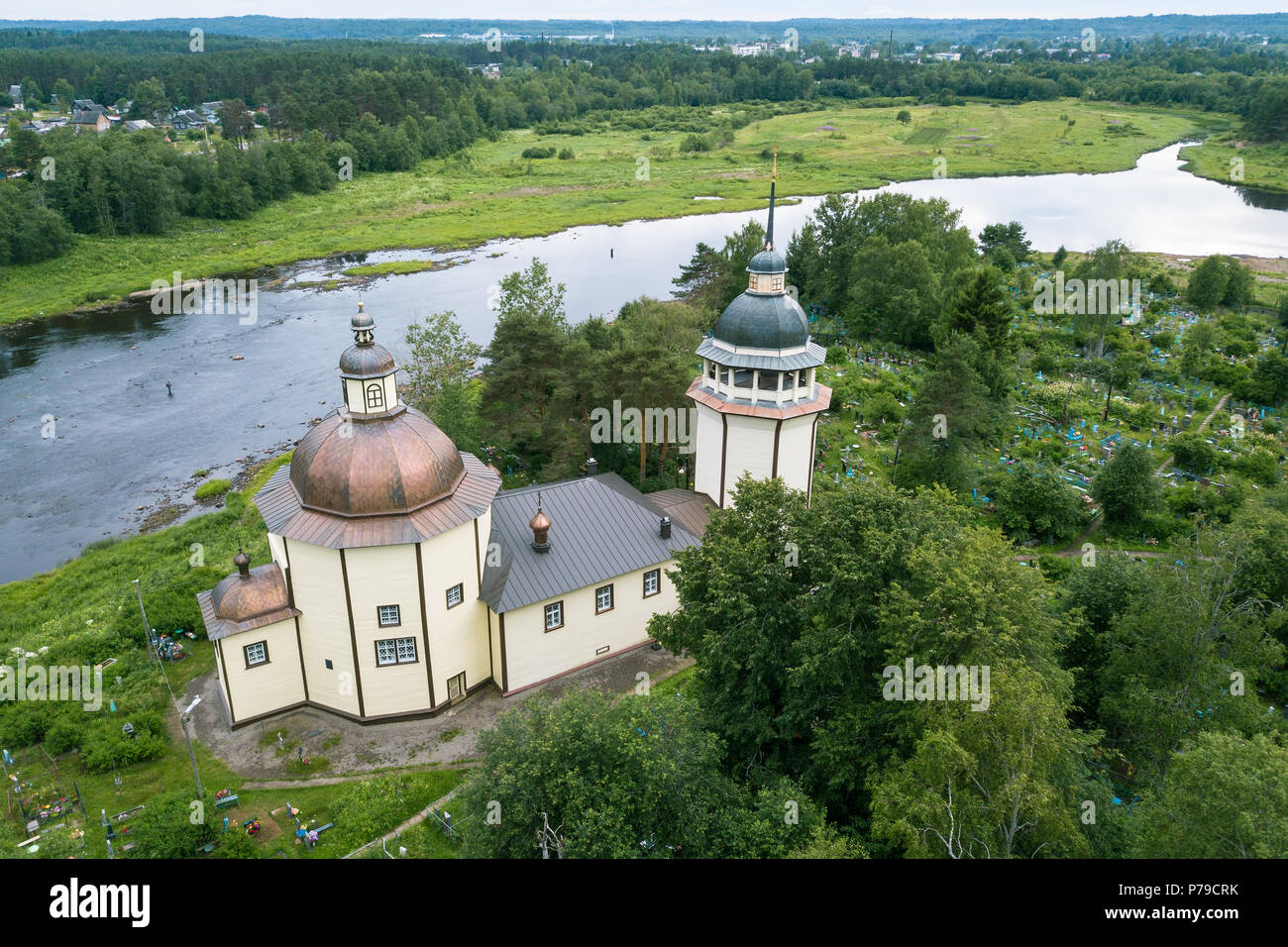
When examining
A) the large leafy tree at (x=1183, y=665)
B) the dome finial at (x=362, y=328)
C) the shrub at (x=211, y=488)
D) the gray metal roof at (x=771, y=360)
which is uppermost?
the dome finial at (x=362, y=328)

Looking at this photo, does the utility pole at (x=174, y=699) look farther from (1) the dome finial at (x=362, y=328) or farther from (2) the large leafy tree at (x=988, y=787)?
(2) the large leafy tree at (x=988, y=787)

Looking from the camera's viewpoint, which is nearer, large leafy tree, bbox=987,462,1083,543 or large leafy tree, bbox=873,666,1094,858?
large leafy tree, bbox=873,666,1094,858

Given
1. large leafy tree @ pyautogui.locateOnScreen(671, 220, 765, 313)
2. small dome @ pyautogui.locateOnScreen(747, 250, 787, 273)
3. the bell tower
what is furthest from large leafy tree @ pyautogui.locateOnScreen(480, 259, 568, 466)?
large leafy tree @ pyautogui.locateOnScreen(671, 220, 765, 313)

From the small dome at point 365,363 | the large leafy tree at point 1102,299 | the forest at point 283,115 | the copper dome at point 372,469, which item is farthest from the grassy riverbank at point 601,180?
the small dome at point 365,363

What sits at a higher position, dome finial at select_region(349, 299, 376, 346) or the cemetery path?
dome finial at select_region(349, 299, 376, 346)

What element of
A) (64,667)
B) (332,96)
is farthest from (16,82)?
(64,667)

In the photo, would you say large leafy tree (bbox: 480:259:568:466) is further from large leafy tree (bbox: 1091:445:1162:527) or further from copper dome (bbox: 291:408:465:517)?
large leafy tree (bbox: 1091:445:1162:527)
